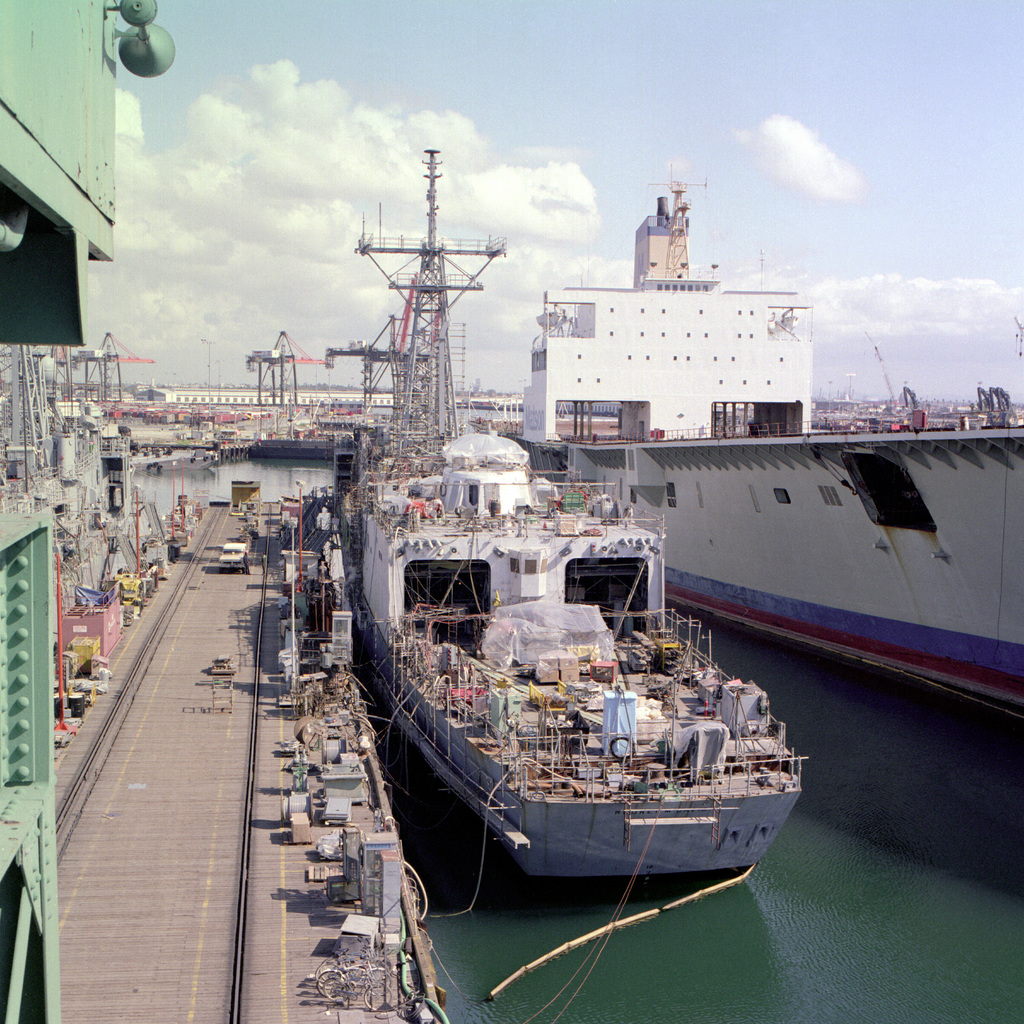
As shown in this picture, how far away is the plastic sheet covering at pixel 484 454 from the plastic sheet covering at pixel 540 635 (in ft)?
19.8

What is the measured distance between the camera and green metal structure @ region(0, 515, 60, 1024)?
362 cm

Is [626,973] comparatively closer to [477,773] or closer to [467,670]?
[477,773]

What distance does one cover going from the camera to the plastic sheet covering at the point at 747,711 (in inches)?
643

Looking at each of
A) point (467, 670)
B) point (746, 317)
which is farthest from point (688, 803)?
point (746, 317)

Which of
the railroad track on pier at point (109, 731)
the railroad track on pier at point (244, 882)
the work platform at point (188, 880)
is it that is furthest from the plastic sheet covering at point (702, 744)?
the railroad track on pier at point (109, 731)

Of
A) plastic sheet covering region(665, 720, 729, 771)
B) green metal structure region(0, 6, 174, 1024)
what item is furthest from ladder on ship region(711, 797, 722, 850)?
green metal structure region(0, 6, 174, 1024)

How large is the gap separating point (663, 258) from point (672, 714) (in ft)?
108

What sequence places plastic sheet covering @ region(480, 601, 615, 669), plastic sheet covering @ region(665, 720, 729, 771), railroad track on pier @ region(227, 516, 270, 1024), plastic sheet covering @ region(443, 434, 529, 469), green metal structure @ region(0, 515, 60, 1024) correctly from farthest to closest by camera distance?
plastic sheet covering @ region(443, 434, 529, 469), plastic sheet covering @ region(480, 601, 615, 669), plastic sheet covering @ region(665, 720, 729, 771), railroad track on pier @ region(227, 516, 270, 1024), green metal structure @ region(0, 515, 60, 1024)

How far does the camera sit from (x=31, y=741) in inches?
149

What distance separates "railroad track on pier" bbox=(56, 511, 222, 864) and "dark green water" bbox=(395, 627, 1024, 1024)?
558cm

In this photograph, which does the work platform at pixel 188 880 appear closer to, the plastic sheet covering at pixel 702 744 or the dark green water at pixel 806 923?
the dark green water at pixel 806 923

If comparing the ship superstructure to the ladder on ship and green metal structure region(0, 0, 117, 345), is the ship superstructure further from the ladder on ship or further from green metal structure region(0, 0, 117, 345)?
green metal structure region(0, 0, 117, 345)

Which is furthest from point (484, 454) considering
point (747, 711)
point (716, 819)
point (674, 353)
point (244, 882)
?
point (674, 353)

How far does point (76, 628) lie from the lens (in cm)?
2359
